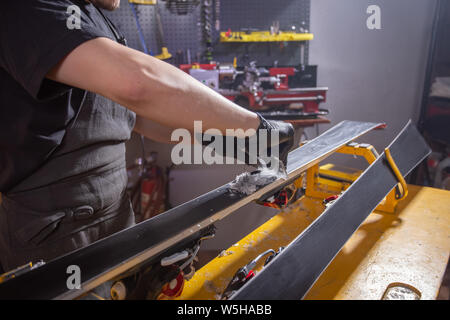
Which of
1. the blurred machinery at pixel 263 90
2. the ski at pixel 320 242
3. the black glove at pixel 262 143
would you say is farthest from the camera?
the blurred machinery at pixel 263 90

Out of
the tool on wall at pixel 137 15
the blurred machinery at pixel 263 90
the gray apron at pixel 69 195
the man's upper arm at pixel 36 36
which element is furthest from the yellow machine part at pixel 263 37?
the man's upper arm at pixel 36 36

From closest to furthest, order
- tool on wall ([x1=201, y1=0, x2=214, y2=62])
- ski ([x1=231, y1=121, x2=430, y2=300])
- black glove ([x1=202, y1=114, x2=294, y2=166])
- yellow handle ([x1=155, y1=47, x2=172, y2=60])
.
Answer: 1. ski ([x1=231, y1=121, x2=430, y2=300])
2. black glove ([x1=202, y1=114, x2=294, y2=166])
3. yellow handle ([x1=155, y1=47, x2=172, y2=60])
4. tool on wall ([x1=201, y1=0, x2=214, y2=62])

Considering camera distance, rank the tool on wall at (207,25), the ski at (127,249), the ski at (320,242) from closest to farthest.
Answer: the ski at (127,249), the ski at (320,242), the tool on wall at (207,25)

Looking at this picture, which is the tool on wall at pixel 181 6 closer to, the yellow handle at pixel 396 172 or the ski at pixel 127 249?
the yellow handle at pixel 396 172

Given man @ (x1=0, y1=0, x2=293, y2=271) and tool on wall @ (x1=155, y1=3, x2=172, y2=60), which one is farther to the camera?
tool on wall @ (x1=155, y1=3, x2=172, y2=60)

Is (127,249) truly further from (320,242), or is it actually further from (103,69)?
(320,242)

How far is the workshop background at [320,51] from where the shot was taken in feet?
8.52

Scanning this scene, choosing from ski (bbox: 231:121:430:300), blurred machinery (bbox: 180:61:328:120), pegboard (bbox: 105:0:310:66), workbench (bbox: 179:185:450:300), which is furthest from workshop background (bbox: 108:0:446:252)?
ski (bbox: 231:121:430:300)

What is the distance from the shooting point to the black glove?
849 mm

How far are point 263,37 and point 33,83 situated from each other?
7.24ft

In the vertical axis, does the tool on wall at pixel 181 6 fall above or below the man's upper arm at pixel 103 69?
above

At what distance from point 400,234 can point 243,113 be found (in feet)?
2.69

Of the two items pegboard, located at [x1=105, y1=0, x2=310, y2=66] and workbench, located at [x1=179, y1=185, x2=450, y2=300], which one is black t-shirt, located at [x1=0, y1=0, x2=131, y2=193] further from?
pegboard, located at [x1=105, y1=0, x2=310, y2=66]

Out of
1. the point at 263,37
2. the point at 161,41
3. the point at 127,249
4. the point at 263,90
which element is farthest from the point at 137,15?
the point at 127,249
